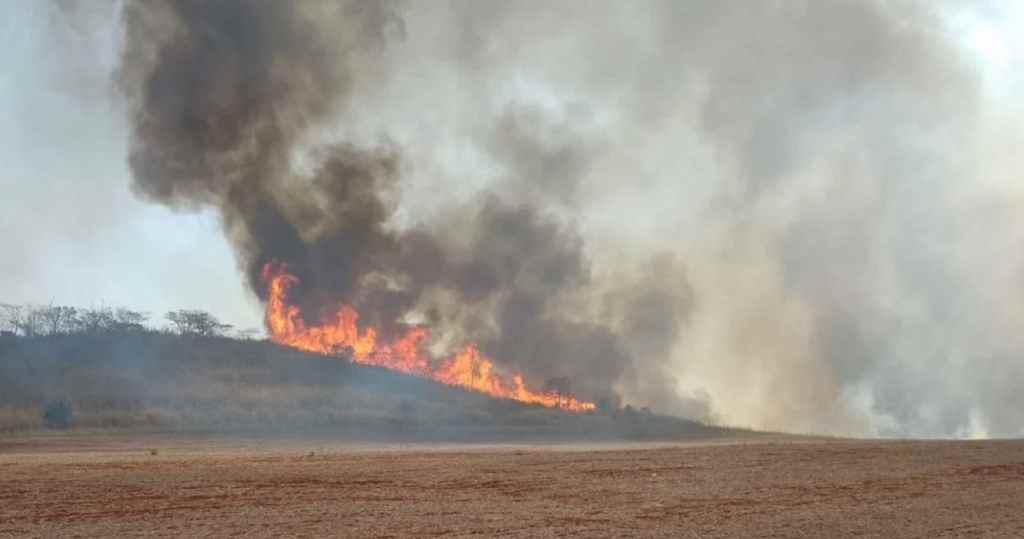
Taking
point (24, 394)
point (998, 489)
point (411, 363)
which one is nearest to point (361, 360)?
point (411, 363)

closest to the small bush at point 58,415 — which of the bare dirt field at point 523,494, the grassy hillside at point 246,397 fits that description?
the grassy hillside at point 246,397

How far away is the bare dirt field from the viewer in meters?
20.9

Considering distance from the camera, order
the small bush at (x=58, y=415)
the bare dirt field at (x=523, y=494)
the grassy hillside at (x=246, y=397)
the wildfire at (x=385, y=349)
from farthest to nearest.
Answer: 1. the wildfire at (x=385, y=349)
2. the grassy hillside at (x=246, y=397)
3. the small bush at (x=58, y=415)
4. the bare dirt field at (x=523, y=494)

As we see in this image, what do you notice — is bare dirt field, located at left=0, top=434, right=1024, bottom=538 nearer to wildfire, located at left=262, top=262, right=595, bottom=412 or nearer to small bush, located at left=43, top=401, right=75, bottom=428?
small bush, located at left=43, top=401, right=75, bottom=428

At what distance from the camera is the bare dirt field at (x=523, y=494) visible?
2086 centimetres

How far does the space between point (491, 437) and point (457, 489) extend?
1455 inches

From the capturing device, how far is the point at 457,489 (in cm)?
2853

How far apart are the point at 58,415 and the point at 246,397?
1568 centimetres

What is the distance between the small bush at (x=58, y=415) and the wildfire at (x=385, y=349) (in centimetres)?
2393

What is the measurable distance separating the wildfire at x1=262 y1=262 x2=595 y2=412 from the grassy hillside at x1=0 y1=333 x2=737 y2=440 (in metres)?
1.72

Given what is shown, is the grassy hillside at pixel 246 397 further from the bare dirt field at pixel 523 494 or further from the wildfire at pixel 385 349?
the bare dirt field at pixel 523 494

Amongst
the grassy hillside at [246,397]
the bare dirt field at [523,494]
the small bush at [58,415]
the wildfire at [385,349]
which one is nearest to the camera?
the bare dirt field at [523,494]

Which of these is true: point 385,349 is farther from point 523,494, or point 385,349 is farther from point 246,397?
point 523,494

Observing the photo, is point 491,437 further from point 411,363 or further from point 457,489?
point 457,489
